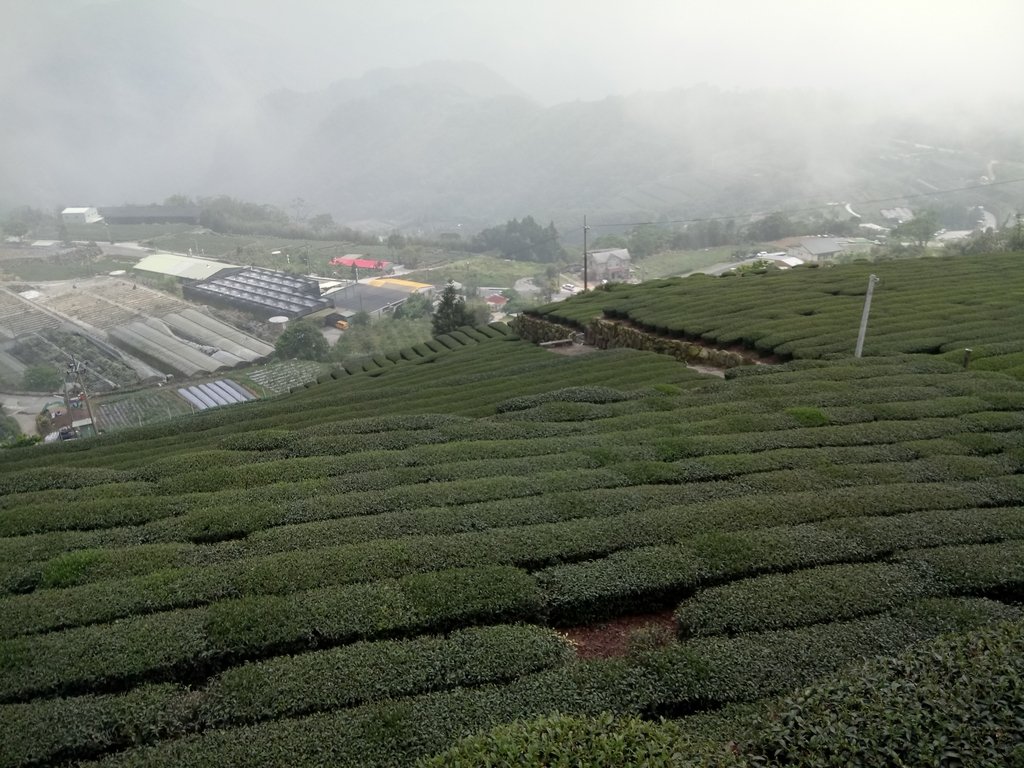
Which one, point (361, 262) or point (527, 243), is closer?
point (361, 262)

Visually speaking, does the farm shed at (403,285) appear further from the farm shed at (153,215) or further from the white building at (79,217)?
the white building at (79,217)

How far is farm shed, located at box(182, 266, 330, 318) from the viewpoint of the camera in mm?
74438

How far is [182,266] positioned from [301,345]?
44.8 m

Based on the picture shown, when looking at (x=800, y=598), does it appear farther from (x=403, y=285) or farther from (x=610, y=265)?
(x=610, y=265)

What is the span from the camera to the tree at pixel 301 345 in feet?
192

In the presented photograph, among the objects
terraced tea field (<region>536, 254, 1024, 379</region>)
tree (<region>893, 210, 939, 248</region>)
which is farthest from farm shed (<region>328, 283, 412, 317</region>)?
tree (<region>893, 210, 939, 248</region>)

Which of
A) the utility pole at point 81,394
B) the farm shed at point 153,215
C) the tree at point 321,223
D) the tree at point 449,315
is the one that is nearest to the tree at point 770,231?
the tree at point 449,315

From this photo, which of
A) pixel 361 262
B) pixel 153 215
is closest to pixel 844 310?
pixel 361 262

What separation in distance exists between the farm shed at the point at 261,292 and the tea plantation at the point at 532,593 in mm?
63484

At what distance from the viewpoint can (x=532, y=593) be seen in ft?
27.0

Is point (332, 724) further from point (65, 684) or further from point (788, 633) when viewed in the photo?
point (788, 633)

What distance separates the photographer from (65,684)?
7.02 m

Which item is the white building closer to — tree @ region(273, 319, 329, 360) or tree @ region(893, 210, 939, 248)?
tree @ region(273, 319, 329, 360)

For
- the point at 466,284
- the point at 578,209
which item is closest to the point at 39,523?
the point at 466,284
